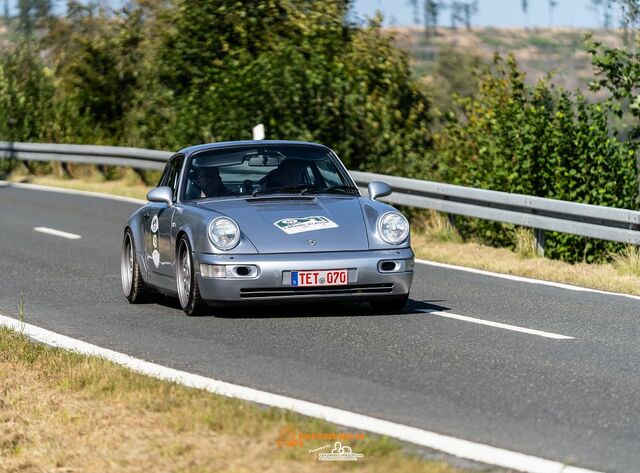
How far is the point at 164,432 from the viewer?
6.13 metres

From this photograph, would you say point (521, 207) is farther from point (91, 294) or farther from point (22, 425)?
point (22, 425)

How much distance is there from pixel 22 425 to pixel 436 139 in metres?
20.4

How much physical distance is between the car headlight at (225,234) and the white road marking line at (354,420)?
154 cm

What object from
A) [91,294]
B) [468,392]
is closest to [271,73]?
[91,294]

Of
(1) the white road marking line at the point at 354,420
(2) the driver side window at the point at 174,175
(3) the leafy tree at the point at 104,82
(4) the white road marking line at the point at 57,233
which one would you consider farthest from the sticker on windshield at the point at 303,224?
(3) the leafy tree at the point at 104,82

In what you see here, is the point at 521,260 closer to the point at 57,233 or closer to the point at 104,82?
the point at 57,233

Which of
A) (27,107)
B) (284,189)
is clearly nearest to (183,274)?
(284,189)

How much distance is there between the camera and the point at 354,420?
21.0 feet

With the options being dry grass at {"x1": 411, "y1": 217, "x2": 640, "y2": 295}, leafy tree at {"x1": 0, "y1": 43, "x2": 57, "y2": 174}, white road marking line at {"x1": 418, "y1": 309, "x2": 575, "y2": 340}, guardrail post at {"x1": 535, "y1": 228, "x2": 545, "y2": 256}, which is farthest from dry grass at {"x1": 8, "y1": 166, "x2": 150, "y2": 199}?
white road marking line at {"x1": 418, "y1": 309, "x2": 575, "y2": 340}

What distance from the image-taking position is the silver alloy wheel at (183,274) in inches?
421

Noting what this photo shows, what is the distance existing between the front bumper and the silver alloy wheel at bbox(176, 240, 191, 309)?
357 millimetres

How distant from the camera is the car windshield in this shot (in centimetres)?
1119

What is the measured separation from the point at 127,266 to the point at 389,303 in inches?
104

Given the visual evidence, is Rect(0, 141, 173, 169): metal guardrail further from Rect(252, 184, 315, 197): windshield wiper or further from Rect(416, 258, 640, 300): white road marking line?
Rect(252, 184, 315, 197): windshield wiper
